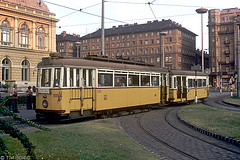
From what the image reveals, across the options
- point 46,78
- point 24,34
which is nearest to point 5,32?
point 24,34

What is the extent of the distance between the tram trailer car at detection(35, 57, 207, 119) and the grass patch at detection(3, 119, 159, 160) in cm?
233

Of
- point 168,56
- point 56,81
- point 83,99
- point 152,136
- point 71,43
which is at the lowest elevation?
point 152,136

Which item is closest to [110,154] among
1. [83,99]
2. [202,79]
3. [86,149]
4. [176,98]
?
[86,149]

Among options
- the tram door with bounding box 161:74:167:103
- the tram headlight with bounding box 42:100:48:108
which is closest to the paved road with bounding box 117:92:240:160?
the tram headlight with bounding box 42:100:48:108

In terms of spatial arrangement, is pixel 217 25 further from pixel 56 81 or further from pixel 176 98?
pixel 56 81

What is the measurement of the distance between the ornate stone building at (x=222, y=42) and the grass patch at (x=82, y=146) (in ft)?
248

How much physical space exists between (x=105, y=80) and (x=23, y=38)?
111 ft

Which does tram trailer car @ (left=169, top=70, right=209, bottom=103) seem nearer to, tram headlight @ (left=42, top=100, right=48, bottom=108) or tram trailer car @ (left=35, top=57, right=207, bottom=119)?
tram trailer car @ (left=35, top=57, right=207, bottom=119)

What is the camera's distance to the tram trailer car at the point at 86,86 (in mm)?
11523

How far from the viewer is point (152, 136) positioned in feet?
31.5

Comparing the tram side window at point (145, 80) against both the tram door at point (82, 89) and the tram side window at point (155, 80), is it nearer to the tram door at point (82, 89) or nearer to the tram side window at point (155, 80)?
the tram side window at point (155, 80)

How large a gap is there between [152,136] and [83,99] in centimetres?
411

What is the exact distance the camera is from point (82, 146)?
7.13m

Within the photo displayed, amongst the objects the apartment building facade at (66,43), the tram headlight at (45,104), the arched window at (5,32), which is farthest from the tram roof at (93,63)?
the apartment building facade at (66,43)
